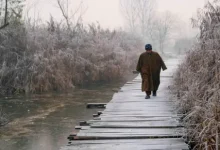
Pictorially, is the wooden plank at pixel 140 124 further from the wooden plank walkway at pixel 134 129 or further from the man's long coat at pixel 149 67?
the man's long coat at pixel 149 67

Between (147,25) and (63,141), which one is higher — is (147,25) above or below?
above

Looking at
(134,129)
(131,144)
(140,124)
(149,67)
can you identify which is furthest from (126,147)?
(149,67)

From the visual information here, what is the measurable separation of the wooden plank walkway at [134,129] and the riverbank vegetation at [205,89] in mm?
345

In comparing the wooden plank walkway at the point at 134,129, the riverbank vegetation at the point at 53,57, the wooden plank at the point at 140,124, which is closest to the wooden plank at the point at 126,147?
the wooden plank walkway at the point at 134,129

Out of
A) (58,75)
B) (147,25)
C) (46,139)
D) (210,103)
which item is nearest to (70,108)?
(46,139)

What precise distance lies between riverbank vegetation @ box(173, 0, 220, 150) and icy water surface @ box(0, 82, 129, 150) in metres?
3.24

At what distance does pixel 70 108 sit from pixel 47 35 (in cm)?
766

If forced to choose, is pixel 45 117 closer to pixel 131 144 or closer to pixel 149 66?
pixel 149 66

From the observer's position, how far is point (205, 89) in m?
6.57

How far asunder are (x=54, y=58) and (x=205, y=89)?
40.5ft

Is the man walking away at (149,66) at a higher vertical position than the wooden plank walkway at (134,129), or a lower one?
higher

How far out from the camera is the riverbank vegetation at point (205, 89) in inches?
214

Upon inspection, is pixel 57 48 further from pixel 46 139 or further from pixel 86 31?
pixel 46 139

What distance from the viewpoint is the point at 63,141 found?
888 centimetres
